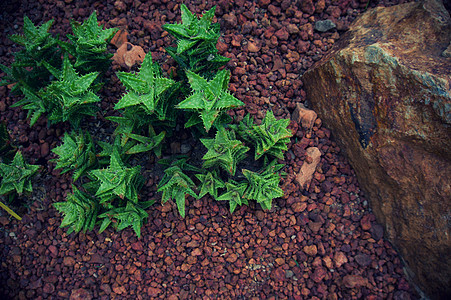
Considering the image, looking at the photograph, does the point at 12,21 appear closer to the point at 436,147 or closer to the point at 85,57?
the point at 85,57

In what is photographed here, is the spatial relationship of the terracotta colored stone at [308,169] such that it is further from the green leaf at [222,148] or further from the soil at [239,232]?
the green leaf at [222,148]

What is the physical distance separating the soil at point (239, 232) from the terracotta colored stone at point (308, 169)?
6 cm

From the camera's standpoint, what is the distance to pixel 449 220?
260cm

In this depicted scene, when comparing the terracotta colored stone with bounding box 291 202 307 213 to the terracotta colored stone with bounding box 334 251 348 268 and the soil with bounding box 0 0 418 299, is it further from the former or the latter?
the terracotta colored stone with bounding box 334 251 348 268

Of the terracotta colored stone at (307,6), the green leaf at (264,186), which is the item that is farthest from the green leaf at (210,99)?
the terracotta colored stone at (307,6)

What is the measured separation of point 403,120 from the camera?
2.64 metres

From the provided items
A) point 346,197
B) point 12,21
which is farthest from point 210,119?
point 12,21

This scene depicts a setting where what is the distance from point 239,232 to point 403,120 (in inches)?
69.3

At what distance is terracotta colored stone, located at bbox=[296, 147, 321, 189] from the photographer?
3066mm

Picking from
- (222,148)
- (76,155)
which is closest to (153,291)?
(76,155)

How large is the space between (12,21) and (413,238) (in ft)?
15.7

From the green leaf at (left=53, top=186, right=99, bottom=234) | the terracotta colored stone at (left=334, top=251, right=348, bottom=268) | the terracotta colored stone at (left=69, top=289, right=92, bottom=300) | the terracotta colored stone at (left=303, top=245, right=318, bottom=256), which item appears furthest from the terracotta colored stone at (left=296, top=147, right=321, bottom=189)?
the terracotta colored stone at (left=69, top=289, right=92, bottom=300)

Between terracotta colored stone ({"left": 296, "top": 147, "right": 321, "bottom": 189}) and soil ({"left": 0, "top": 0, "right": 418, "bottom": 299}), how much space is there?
0.06 metres

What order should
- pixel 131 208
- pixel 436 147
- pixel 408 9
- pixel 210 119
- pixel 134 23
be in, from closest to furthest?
pixel 210 119
pixel 436 147
pixel 131 208
pixel 408 9
pixel 134 23
